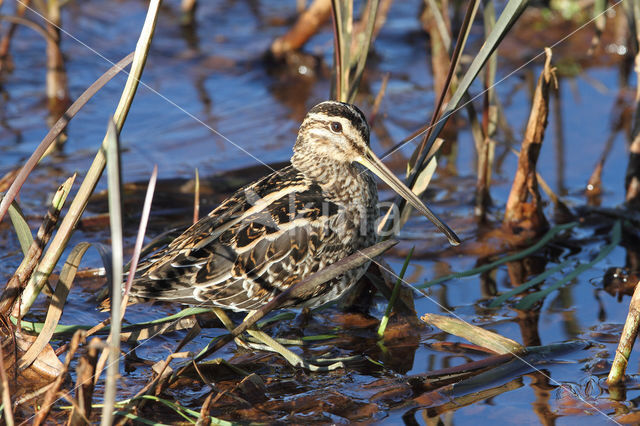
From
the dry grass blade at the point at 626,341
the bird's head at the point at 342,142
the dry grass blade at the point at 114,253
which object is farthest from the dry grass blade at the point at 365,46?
the dry grass blade at the point at 114,253

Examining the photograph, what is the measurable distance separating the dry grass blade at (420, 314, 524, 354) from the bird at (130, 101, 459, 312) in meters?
0.49

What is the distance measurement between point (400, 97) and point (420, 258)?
9.11ft

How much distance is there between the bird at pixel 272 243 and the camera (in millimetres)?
3953

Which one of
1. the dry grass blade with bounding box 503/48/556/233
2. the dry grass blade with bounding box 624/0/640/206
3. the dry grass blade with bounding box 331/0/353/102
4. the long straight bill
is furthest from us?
the dry grass blade with bounding box 624/0/640/206

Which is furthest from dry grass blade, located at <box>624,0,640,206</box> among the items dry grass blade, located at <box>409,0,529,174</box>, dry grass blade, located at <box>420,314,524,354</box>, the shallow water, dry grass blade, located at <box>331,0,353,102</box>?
dry grass blade, located at <box>420,314,524,354</box>

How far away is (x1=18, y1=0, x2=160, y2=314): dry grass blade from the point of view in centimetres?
323

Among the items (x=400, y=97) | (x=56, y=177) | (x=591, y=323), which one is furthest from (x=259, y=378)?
(x=400, y=97)

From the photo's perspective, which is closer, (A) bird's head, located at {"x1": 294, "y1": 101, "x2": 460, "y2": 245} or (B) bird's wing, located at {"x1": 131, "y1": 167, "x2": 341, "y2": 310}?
(B) bird's wing, located at {"x1": 131, "y1": 167, "x2": 341, "y2": 310}

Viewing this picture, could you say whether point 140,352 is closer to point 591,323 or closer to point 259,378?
point 259,378

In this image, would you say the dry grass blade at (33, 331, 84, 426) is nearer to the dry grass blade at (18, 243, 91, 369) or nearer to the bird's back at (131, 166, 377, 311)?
the dry grass blade at (18, 243, 91, 369)

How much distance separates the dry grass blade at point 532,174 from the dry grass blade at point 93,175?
7.62 ft

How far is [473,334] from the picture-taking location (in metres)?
3.81

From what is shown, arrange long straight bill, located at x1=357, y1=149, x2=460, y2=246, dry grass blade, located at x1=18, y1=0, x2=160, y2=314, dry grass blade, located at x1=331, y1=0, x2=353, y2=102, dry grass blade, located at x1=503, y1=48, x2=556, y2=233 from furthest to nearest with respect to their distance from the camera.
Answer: dry grass blade, located at x1=503, y1=48, x2=556, y2=233
dry grass blade, located at x1=331, y1=0, x2=353, y2=102
long straight bill, located at x1=357, y1=149, x2=460, y2=246
dry grass blade, located at x1=18, y1=0, x2=160, y2=314

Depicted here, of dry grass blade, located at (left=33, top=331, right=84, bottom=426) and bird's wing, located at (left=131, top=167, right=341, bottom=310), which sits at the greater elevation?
bird's wing, located at (left=131, top=167, right=341, bottom=310)
